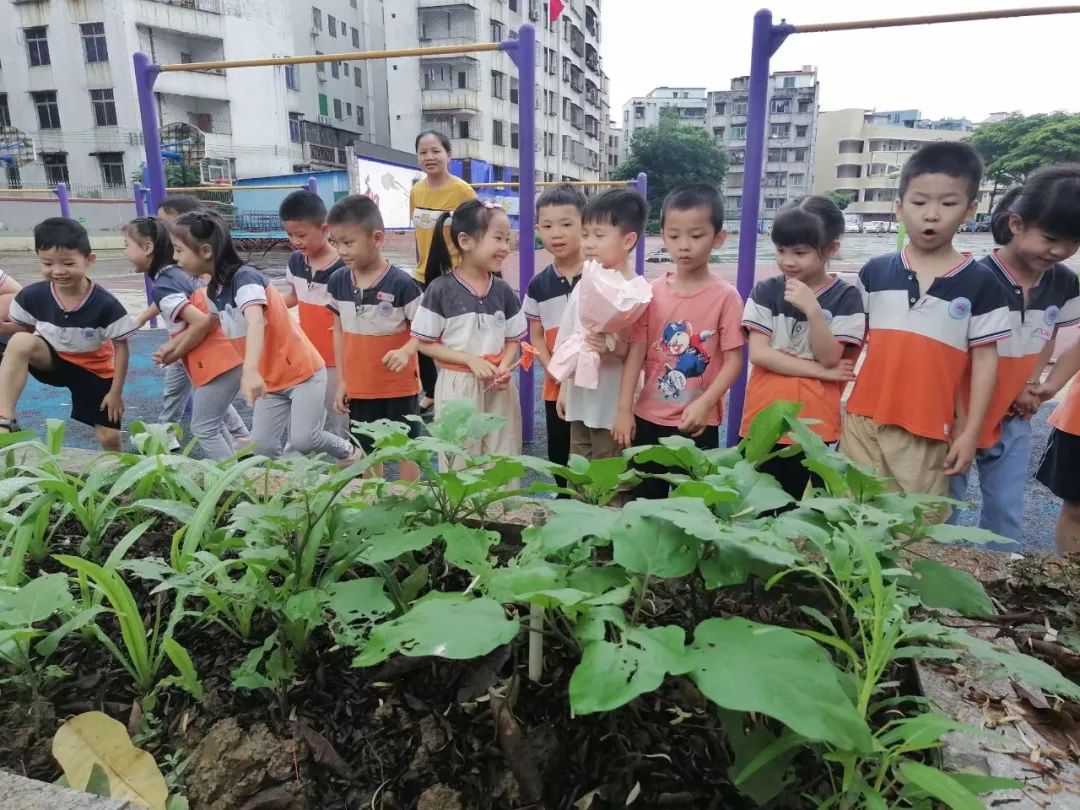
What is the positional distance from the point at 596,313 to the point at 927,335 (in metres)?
1.01

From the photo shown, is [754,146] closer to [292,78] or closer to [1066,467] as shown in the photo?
[1066,467]

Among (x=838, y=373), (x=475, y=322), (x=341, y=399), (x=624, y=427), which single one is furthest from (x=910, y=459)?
(x=341, y=399)

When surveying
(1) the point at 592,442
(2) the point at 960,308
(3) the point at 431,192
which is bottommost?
(1) the point at 592,442

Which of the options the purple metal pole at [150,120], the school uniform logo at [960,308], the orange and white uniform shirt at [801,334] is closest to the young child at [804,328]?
the orange and white uniform shirt at [801,334]

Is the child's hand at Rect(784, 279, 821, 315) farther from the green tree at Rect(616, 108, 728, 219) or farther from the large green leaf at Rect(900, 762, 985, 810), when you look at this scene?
the green tree at Rect(616, 108, 728, 219)

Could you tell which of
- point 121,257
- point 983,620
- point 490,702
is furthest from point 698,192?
point 121,257

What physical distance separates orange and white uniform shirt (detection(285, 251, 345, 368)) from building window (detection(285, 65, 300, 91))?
2946cm

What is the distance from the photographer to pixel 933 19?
289cm

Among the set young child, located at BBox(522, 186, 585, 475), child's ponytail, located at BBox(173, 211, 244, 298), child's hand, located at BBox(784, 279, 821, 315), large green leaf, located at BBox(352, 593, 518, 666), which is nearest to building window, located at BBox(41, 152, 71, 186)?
child's ponytail, located at BBox(173, 211, 244, 298)

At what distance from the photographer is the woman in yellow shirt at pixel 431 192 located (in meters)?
4.02

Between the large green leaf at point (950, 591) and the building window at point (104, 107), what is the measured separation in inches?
1195

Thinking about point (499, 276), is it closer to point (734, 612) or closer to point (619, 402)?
point (619, 402)

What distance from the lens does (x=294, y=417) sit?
308 centimetres

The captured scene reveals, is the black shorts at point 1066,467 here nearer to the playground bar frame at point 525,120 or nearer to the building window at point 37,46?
the playground bar frame at point 525,120
